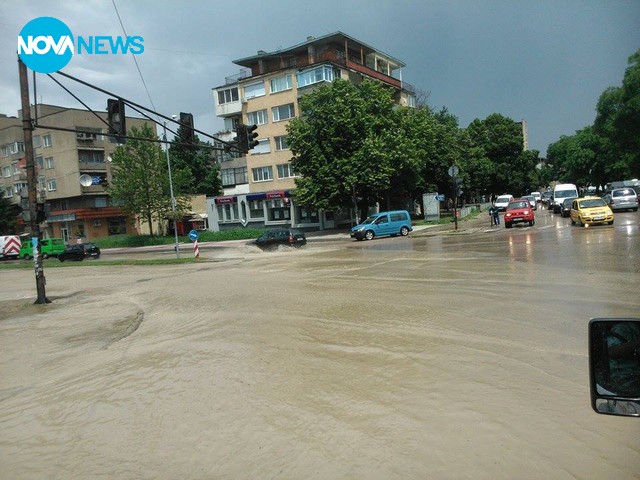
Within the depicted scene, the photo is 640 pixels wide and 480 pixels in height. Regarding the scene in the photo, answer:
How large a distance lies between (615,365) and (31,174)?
653 inches

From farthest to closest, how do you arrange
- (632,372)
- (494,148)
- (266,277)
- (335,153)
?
(494,148)
(335,153)
(266,277)
(632,372)

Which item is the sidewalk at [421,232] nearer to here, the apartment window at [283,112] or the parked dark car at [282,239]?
the parked dark car at [282,239]

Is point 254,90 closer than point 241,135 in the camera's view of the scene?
No

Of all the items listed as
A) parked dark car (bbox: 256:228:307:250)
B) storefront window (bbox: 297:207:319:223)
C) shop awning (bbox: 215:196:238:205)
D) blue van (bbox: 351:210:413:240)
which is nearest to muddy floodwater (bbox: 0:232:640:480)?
parked dark car (bbox: 256:228:307:250)

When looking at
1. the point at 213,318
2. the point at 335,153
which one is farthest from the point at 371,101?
the point at 213,318

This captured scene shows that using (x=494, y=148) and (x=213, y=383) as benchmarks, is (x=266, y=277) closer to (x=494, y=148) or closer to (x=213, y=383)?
(x=213, y=383)

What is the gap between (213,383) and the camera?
642cm

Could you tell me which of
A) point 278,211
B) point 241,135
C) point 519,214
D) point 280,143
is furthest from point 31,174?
point 278,211

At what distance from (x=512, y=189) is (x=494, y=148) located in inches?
299

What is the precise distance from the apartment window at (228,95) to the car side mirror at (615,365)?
56923 mm

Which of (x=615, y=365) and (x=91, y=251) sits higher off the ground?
(x=615, y=365)

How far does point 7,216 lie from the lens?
6600 cm

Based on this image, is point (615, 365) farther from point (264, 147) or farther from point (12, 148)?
point (12, 148)

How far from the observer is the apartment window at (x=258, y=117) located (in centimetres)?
5344
